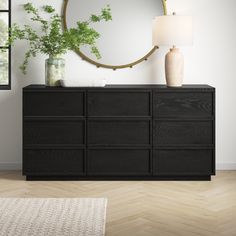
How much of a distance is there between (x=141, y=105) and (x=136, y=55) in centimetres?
62

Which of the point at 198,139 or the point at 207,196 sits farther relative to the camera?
the point at 198,139

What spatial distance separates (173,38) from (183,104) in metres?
0.58

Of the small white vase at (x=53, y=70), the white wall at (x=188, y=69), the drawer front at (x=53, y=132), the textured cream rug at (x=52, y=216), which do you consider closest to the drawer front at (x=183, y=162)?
the white wall at (x=188, y=69)

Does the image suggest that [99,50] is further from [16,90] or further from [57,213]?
[57,213]

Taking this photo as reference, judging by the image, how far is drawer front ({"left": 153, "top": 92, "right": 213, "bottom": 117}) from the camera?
566 cm

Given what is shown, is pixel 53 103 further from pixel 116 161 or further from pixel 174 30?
pixel 174 30

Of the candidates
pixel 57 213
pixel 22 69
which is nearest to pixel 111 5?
pixel 22 69

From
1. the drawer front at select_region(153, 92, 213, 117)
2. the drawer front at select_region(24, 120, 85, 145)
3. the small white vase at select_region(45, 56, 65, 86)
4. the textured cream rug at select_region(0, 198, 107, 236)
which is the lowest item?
the textured cream rug at select_region(0, 198, 107, 236)

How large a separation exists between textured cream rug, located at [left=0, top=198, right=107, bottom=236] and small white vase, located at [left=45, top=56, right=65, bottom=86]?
4.08ft

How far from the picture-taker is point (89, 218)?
4395 mm

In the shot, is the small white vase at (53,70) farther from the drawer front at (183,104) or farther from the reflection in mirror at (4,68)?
the drawer front at (183,104)

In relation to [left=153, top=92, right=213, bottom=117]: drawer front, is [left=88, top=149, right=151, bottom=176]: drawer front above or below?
below

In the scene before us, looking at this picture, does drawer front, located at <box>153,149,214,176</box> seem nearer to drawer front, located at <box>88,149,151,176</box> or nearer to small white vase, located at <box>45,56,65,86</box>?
drawer front, located at <box>88,149,151,176</box>

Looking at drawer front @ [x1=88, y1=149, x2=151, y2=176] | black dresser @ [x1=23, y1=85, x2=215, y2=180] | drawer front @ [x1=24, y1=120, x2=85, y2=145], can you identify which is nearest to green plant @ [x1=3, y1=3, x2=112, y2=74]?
black dresser @ [x1=23, y1=85, x2=215, y2=180]
